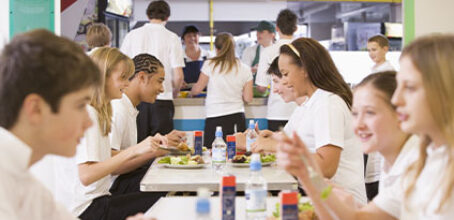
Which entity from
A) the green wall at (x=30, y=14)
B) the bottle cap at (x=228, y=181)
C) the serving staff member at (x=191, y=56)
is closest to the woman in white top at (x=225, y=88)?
the serving staff member at (x=191, y=56)

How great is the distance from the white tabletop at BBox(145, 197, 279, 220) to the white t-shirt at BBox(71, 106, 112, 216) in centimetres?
57

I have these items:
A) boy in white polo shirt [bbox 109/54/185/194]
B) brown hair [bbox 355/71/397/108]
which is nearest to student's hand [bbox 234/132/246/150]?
boy in white polo shirt [bbox 109/54/185/194]

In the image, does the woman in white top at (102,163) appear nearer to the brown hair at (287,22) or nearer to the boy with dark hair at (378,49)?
the brown hair at (287,22)

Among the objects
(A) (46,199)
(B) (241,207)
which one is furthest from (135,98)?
(A) (46,199)

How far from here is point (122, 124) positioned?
3.52 metres

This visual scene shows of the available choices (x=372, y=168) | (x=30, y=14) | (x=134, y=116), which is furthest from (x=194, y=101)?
(x=372, y=168)

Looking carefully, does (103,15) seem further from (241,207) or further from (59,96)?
(59,96)

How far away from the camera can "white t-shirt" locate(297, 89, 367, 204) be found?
283 cm

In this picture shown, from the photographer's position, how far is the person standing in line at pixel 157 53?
5.36 m

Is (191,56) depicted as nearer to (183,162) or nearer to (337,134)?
(183,162)

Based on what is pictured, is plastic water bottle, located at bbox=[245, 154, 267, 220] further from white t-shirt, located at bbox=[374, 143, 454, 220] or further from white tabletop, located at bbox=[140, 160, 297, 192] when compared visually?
white tabletop, located at bbox=[140, 160, 297, 192]

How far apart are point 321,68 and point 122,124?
123cm

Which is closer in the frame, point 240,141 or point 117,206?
point 117,206

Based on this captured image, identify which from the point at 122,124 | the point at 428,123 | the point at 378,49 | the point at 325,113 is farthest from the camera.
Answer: the point at 378,49
